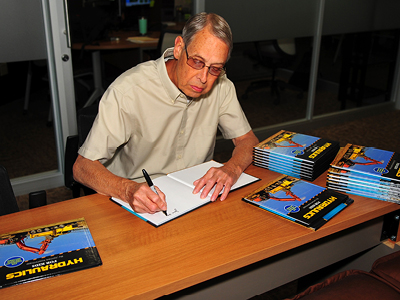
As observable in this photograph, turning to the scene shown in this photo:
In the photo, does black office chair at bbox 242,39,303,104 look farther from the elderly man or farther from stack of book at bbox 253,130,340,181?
stack of book at bbox 253,130,340,181

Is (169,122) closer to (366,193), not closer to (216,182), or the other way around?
(216,182)

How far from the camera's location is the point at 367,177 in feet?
4.46

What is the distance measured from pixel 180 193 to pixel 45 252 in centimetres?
46

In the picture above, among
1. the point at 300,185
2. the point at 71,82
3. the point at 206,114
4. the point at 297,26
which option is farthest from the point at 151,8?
the point at 300,185

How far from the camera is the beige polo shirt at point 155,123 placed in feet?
4.93

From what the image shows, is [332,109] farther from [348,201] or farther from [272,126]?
[348,201]

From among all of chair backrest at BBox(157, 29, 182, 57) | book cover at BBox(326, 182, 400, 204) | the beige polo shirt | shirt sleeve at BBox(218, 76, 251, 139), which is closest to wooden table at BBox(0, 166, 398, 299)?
book cover at BBox(326, 182, 400, 204)

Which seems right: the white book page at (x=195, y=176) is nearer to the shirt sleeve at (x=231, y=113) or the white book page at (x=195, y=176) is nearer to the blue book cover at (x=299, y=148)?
the blue book cover at (x=299, y=148)

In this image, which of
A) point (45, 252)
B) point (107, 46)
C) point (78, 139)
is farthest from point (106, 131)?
point (107, 46)

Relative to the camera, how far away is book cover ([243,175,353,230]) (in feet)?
3.95

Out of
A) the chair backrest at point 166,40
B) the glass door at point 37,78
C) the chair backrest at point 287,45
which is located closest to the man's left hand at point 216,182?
the glass door at point 37,78

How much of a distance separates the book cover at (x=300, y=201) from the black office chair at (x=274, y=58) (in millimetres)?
2853

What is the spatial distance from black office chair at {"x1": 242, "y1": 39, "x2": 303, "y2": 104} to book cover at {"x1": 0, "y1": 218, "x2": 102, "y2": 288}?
3.25 metres

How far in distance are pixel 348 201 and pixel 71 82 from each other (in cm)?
220
